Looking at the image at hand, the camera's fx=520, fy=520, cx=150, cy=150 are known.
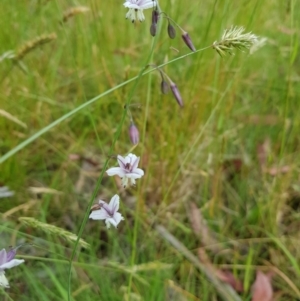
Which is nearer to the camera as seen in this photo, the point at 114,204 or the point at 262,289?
the point at 114,204

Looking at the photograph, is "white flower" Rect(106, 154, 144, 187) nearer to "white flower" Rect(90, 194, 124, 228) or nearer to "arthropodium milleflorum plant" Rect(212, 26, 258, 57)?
"white flower" Rect(90, 194, 124, 228)

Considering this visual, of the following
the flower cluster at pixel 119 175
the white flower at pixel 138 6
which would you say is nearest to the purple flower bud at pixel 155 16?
the white flower at pixel 138 6

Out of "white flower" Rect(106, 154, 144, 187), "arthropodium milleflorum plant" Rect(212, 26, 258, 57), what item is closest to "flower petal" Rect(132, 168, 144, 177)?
"white flower" Rect(106, 154, 144, 187)

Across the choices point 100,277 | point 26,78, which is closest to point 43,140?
point 26,78

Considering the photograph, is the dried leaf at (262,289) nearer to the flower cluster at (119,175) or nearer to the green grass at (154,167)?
the green grass at (154,167)

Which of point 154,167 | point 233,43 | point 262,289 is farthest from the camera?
point 154,167

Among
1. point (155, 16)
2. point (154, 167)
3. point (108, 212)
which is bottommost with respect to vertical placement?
point (108, 212)

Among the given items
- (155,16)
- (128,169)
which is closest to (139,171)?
(128,169)

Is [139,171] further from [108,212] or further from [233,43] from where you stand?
[233,43]
